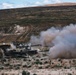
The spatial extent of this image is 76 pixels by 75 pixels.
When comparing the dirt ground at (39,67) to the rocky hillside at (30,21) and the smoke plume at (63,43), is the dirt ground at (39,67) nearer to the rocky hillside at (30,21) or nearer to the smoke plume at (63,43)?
the smoke plume at (63,43)

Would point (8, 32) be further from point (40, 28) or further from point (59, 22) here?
point (59, 22)

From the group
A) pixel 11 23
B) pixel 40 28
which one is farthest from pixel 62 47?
pixel 11 23

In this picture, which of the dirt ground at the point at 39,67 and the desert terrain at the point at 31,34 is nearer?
the dirt ground at the point at 39,67

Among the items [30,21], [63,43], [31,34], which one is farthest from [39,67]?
[30,21]

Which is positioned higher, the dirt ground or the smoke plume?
the smoke plume

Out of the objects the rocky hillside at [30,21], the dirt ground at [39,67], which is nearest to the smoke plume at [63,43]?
the dirt ground at [39,67]

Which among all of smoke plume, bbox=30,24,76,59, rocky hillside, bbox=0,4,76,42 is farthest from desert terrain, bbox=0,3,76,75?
smoke plume, bbox=30,24,76,59

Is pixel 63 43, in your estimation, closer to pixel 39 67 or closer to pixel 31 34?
pixel 39 67

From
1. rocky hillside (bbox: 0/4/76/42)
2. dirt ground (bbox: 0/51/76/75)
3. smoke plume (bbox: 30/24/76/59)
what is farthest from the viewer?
rocky hillside (bbox: 0/4/76/42)

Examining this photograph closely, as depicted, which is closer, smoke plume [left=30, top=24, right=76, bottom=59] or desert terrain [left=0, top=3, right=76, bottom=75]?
desert terrain [left=0, top=3, right=76, bottom=75]

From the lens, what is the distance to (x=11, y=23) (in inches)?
6093

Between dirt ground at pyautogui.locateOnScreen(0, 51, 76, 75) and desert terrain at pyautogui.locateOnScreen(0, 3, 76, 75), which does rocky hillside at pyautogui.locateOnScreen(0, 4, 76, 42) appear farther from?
dirt ground at pyautogui.locateOnScreen(0, 51, 76, 75)

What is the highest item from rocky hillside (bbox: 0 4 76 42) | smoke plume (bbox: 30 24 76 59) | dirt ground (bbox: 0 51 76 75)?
rocky hillside (bbox: 0 4 76 42)

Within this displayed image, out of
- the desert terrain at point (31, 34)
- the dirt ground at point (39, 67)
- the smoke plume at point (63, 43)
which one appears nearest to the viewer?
the dirt ground at point (39, 67)
